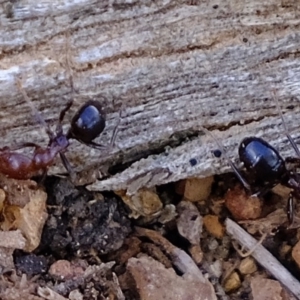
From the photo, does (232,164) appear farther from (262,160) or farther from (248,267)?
(248,267)

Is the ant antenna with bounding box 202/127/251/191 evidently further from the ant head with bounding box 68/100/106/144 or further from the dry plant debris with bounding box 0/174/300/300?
the ant head with bounding box 68/100/106/144

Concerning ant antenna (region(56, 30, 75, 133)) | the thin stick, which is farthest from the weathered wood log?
Answer: the thin stick

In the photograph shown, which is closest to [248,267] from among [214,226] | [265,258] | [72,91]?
[265,258]

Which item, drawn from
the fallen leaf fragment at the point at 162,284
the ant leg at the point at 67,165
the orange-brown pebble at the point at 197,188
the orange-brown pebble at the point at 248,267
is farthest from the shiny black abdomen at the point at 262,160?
the ant leg at the point at 67,165

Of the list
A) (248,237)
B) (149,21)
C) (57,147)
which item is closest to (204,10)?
(149,21)

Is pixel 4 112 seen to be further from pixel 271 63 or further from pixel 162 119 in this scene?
pixel 271 63

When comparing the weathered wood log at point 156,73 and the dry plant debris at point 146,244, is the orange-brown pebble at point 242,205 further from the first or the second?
the weathered wood log at point 156,73

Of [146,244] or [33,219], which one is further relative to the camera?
[146,244]
